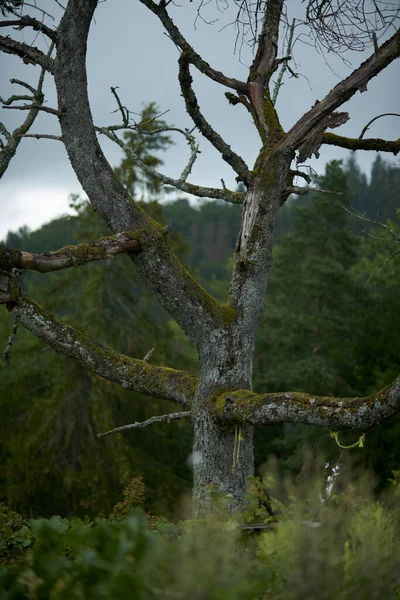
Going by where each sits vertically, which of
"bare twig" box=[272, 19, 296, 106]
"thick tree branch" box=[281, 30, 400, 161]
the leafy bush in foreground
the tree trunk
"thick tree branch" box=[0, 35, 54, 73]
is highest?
"bare twig" box=[272, 19, 296, 106]

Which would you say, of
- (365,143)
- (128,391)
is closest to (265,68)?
(365,143)

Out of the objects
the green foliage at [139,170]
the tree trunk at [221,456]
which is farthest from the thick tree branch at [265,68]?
the green foliage at [139,170]

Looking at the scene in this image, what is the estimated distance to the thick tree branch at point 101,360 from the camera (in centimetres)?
544

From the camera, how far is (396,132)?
6.64 meters

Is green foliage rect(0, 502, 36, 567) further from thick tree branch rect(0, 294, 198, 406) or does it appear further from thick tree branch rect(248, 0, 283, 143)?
thick tree branch rect(248, 0, 283, 143)

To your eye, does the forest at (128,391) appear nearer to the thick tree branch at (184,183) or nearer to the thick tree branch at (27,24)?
the thick tree branch at (184,183)

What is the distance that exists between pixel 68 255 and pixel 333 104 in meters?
2.77

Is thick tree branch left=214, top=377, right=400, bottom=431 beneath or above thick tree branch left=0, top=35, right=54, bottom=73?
beneath

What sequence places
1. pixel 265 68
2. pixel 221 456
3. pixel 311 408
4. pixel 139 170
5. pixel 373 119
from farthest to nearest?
pixel 139 170, pixel 265 68, pixel 373 119, pixel 221 456, pixel 311 408

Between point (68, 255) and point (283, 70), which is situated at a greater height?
point (283, 70)

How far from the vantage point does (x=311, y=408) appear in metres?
4.74

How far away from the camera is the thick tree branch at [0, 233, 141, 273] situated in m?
4.88

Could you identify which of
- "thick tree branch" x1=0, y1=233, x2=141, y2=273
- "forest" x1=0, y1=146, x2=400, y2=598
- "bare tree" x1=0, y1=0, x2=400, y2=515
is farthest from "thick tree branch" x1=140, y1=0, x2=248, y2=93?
"forest" x1=0, y1=146, x2=400, y2=598

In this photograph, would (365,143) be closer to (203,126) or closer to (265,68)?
(265,68)
